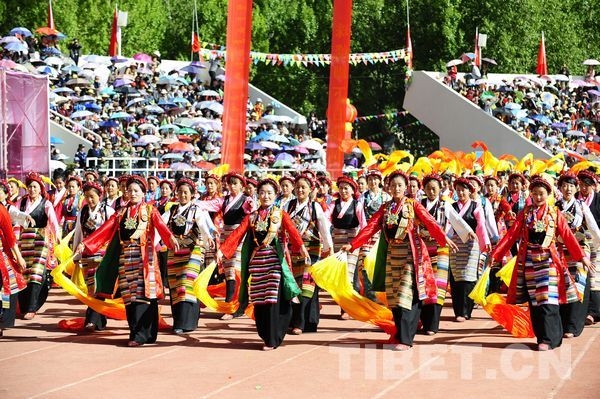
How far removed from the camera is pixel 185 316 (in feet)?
40.7

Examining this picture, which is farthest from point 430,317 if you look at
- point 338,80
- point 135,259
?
point 338,80

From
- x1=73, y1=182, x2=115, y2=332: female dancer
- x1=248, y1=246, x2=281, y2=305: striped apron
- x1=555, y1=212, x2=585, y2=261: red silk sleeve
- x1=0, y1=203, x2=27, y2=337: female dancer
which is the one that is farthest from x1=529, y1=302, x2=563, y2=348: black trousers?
x1=0, y1=203, x2=27, y2=337: female dancer

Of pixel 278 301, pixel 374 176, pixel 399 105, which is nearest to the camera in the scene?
pixel 278 301

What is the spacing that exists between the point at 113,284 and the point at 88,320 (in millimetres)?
893

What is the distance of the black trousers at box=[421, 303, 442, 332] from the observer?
12297 millimetres

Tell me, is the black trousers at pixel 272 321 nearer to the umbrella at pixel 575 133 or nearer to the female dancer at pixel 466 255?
the female dancer at pixel 466 255

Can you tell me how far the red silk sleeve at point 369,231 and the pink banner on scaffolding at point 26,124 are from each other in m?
9.04

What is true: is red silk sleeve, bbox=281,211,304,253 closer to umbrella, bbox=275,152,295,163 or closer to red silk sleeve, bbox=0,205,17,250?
red silk sleeve, bbox=0,205,17,250

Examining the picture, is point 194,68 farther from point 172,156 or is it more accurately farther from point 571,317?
point 571,317

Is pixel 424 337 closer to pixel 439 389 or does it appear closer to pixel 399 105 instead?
pixel 439 389

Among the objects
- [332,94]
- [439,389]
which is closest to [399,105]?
[332,94]

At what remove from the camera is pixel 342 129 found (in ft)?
65.4

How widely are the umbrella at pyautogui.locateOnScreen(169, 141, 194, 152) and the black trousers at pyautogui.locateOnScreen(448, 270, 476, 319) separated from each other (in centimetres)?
1490

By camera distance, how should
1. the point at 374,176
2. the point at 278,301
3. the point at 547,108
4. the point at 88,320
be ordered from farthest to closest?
the point at 547,108
the point at 374,176
the point at 88,320
the point at 278,301
